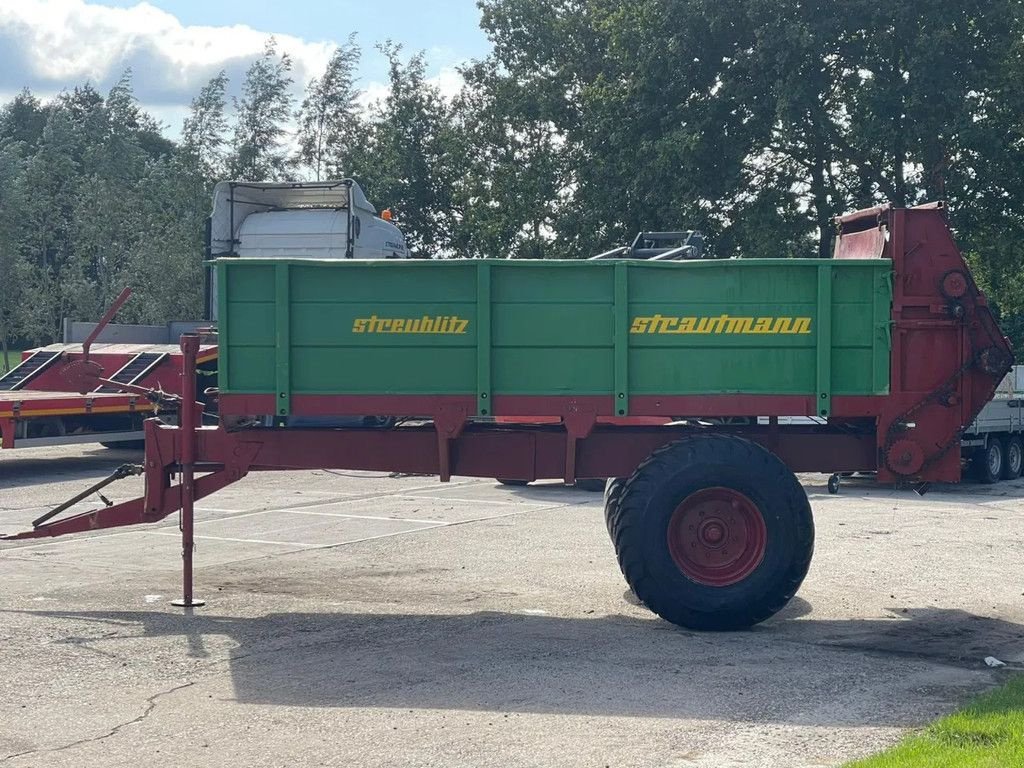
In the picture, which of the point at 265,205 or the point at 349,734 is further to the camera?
the point at 265,205

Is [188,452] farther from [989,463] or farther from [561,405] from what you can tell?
[989,463]

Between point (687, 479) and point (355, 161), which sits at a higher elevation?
point (355, 161)

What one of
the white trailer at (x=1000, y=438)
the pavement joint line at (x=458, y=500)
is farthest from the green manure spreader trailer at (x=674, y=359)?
the white trailer at (x=1000, y=438)

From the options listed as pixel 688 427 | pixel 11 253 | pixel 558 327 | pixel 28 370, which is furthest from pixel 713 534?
pixel 11 253

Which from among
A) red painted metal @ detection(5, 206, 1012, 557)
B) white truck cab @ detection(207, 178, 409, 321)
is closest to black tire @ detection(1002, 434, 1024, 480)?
white truck cab @ detection(207, 178, 409, 321)

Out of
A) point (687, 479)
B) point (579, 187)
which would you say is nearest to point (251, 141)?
point (579, 187)

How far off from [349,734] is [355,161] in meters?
37.8

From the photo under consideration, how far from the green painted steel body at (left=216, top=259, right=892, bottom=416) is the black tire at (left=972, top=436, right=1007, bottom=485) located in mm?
14014

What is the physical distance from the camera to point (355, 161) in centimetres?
4291

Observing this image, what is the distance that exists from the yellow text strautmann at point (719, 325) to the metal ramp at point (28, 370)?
42.7 ft

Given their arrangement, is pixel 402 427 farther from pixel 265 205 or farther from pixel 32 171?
pixel 32 171

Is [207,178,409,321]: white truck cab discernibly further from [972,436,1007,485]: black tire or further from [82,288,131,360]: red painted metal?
[972,436,1007,485]: black tire

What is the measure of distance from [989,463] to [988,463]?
3cm

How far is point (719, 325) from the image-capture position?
9.02 m
